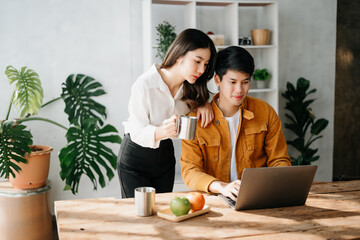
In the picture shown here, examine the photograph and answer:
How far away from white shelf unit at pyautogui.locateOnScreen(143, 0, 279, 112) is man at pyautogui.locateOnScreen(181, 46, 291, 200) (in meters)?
1.46

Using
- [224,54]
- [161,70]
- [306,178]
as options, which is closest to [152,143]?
[161,70]

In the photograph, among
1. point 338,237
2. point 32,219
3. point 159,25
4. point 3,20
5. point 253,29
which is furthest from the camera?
point 253,29

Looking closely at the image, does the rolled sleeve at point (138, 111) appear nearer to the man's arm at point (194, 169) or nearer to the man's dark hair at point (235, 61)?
the man's arm at point (194, 169)

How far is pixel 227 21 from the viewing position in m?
3.93

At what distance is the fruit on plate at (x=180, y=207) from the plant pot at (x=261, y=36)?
2.64 metres

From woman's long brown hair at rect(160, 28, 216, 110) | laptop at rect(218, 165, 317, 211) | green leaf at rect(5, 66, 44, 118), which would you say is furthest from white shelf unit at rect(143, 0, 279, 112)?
laptop at rect(218, 165, 317, 211)

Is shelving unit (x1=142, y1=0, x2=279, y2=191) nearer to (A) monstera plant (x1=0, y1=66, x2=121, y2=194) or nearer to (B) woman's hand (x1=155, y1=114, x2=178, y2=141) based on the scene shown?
(A) monstera plant (x1=0, y1=66, x2=121, y2=194)

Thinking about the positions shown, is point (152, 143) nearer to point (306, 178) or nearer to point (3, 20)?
point (306, 178)

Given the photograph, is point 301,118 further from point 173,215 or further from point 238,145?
point 173,215

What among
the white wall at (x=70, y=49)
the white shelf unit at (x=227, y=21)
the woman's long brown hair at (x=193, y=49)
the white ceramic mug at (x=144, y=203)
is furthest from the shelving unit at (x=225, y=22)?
the white ceramic mug at (x=144, y=203)

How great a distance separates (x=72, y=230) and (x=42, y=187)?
188 cm

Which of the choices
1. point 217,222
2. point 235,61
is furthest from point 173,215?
point 235,61

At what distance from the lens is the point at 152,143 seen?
2008 millimetres

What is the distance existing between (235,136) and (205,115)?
0.68 feet
